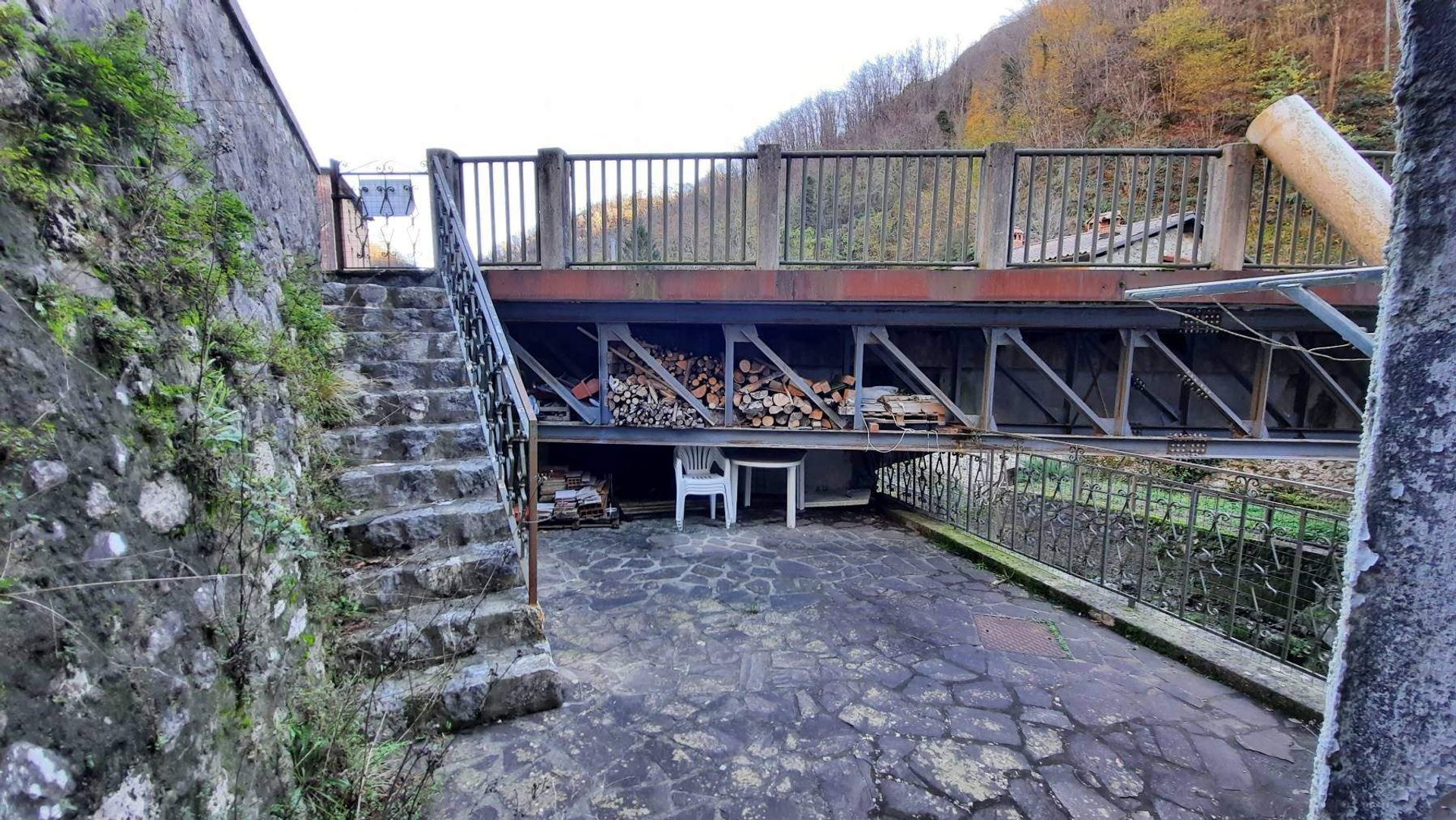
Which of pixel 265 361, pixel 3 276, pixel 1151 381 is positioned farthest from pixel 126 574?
pixel 1151 381

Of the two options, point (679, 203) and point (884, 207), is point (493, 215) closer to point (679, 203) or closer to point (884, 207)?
point (679, 203)

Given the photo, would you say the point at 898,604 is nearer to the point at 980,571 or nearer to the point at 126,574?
the point at 980,571

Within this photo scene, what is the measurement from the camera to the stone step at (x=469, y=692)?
2.27 meters

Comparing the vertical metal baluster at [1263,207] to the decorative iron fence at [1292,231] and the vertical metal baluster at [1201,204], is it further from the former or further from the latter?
the vertical metal baluster at [1201,204]

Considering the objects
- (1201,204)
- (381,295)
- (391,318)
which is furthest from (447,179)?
(1201,204)

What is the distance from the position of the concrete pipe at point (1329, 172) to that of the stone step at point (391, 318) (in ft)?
19.2

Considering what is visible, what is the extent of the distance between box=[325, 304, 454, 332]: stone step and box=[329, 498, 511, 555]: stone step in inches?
74.1

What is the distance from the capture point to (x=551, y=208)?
4969 millimetres

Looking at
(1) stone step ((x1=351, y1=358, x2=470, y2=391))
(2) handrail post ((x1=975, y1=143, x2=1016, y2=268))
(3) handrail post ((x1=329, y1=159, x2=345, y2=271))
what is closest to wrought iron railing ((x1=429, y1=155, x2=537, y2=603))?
(1) stone step ((x1=351, y1=358, x2=470, y2=391))

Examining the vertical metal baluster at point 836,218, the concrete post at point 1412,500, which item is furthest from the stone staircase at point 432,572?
the vertical metal baluster at point 836,218

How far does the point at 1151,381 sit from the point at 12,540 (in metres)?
7.29

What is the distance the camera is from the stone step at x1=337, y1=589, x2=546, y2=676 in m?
2.37

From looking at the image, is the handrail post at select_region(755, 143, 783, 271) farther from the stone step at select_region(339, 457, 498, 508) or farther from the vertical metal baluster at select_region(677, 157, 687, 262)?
the stone step at select_region(339, 457, 498, 508)

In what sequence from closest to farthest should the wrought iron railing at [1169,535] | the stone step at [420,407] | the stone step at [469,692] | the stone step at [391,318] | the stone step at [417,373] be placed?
the stone step at [469,692], the wrought iron railing at [1169,535], the stone step at [420,407], the stone step at [417,373], the stone step at [391,318]
